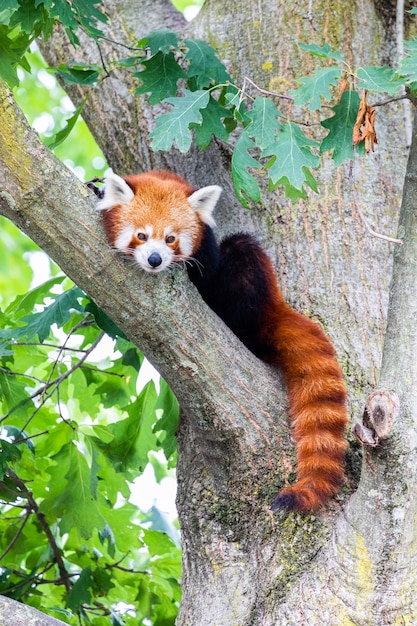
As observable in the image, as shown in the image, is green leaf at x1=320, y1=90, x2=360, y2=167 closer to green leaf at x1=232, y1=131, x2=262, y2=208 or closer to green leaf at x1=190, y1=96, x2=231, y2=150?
green leaf at x1=232, y1=131, x2=262, y2=208

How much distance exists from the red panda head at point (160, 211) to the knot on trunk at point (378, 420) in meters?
1.14

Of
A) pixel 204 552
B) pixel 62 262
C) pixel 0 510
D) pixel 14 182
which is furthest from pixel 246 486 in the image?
pixel 0 510

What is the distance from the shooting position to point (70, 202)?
2516 mm

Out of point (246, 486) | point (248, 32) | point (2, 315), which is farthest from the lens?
point (248, 32)

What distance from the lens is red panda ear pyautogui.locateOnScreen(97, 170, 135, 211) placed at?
329cm

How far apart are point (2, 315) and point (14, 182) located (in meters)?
1.28

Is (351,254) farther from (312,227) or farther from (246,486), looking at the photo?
(246,486)

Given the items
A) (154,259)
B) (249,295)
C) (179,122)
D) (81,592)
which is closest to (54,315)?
(154,259)

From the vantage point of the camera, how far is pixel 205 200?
3.47 meters

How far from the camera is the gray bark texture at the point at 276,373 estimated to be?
2375 millimetres

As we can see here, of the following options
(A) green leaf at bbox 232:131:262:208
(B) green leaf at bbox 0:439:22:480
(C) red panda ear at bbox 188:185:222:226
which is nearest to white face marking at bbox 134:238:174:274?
(C) red panda ear at bbox 188:185:222:226

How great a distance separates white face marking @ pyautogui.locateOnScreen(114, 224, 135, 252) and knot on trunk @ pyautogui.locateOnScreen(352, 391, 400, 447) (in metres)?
1.11

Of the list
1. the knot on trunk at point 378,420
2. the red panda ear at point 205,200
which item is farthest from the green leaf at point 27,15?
the knot on trunk at point 378,420

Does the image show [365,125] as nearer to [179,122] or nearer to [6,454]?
[179,122]
